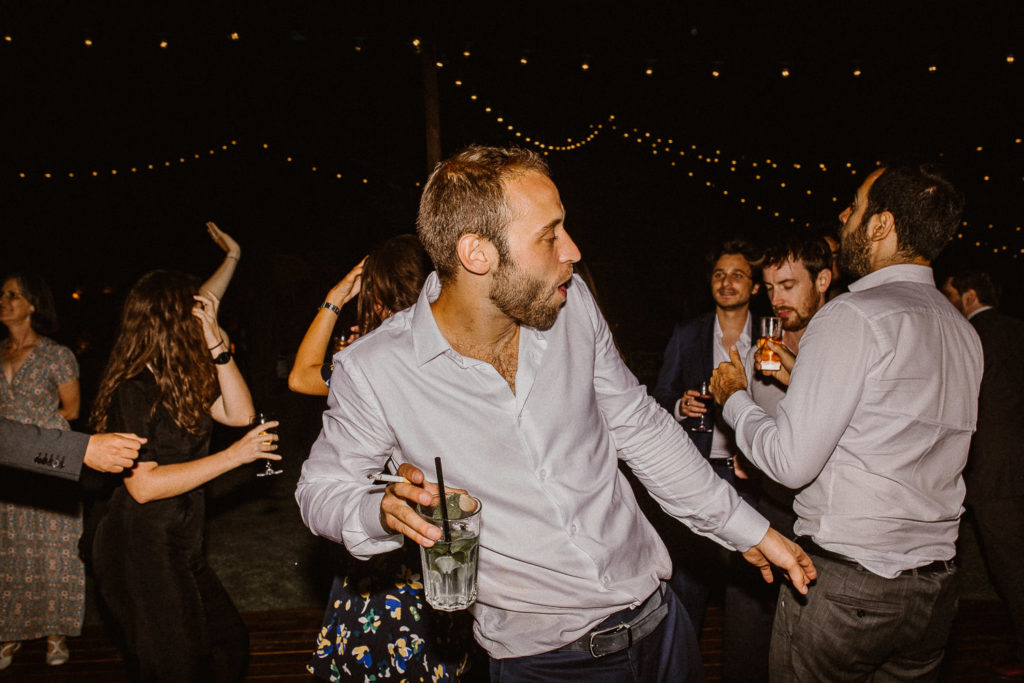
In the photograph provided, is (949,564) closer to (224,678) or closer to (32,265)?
(224,678)

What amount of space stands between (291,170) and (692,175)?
7.95 metres

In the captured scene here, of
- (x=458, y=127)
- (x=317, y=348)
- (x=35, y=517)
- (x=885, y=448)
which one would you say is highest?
(x=458, y=127)

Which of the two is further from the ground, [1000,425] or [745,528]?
[745,528]

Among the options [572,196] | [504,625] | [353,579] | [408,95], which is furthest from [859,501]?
[572,196]

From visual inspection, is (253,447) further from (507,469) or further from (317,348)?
(507,469)

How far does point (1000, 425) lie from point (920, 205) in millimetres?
2505

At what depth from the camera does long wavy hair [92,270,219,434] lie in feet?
8.08

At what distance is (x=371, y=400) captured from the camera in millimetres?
1587

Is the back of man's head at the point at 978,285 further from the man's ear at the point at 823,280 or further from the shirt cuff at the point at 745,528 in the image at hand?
the shirt cuff at the point at 745,528

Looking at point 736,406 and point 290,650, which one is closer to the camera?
point 736,406

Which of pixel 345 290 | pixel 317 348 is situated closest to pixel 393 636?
pixel 317 348

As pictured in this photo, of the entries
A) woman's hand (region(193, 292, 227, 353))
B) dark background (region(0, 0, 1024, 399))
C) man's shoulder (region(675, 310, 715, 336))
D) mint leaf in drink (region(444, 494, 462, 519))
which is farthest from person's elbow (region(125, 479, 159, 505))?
dark background (region(0, 0, 1024, 399))

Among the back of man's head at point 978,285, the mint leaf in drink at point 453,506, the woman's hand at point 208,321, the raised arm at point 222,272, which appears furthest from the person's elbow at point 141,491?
the back of man's head at point 978,285

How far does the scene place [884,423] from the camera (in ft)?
5.72
